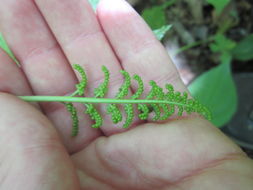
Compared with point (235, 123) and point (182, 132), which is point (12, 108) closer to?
point (182, 132)

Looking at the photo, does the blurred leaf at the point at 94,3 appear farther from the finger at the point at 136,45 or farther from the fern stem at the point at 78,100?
the fern stem at the point at 78,100

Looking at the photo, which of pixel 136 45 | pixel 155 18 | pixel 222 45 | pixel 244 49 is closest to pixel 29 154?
pixel 136 45

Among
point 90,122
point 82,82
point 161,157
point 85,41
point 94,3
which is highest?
point 94,3

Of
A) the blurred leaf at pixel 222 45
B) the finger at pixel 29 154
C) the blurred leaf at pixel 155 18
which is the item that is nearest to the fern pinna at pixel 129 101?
the finger at pixel 29 154

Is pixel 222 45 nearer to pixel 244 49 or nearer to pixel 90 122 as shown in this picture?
pixel 244 49

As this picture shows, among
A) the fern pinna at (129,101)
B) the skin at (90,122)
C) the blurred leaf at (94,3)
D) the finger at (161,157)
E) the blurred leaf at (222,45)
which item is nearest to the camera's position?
the skin at (90,122)

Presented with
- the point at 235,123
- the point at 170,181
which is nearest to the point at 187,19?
the point at 235,123
